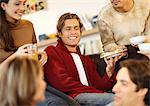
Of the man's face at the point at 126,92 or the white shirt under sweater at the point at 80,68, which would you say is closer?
the man's face at the point at 126,92

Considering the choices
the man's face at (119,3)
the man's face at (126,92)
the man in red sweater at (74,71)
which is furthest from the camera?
the man's face at (119,3)

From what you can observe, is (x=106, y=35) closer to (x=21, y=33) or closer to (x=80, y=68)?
(x=80, y=68)

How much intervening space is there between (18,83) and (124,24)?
5.53 ft

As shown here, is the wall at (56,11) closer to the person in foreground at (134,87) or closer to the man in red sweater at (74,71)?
the man in red sweater at (74,71)

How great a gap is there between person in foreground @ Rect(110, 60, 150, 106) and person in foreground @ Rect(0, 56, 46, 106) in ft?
2.10

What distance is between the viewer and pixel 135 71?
1941 millimetres

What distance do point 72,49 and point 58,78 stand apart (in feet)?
1.07

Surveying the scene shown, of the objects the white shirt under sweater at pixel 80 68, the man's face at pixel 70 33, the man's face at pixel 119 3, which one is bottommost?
the white shirt under sweater at pixel 80 68

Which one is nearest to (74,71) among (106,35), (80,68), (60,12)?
(80,68)

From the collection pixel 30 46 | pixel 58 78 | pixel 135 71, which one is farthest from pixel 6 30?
pixel 135 71

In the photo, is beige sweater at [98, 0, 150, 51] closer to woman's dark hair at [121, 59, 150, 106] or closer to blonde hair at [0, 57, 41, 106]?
woman's dark hair at [121, 59, 150, 106]

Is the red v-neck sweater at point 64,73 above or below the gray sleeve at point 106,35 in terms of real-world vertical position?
below

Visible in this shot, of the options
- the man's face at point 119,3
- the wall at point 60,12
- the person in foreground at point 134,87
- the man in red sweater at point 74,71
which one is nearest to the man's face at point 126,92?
the person in foreground at point 134,87

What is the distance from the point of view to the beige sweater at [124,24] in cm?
291
